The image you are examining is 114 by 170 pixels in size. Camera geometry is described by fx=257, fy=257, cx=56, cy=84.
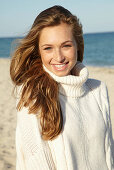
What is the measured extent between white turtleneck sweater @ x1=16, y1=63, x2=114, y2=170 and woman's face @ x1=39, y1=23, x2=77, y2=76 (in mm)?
76

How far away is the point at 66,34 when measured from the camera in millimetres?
2000

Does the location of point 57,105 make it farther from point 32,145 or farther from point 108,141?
point 108,141

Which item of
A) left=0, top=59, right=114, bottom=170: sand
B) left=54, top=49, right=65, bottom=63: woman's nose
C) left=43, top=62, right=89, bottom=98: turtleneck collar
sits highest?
left=54, top=49, right=65, bottom=63: woman's nose

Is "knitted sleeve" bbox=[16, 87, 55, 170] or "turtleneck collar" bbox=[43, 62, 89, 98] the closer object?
"knitted sleeve" bbox=[16, 87, 55, 170]

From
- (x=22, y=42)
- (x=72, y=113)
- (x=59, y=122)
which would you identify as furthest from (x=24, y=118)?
(x=22, y=42)

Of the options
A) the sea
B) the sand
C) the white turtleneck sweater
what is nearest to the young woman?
the white turtleneck sweater

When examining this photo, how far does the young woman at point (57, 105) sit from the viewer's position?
1.79m

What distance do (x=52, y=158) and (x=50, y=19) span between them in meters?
1.04

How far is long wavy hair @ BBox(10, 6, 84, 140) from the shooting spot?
1.84 m

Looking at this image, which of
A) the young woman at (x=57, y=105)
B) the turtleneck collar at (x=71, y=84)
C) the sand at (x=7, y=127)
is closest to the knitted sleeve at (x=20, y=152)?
the young woman at (x=57, y=105)

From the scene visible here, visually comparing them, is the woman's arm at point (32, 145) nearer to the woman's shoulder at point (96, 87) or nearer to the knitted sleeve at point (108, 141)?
the knitted sleeve at point (108, 141)

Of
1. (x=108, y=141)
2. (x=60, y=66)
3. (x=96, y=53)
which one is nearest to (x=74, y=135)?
(x=108, y=141)

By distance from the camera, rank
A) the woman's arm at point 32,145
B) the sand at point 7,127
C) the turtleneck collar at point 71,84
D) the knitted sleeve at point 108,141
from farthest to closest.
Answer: the sand at point 7,127
the knitted sleeve at point 108,141
the turtleneck collar at point 71,84
the woman's arm at point 32,145

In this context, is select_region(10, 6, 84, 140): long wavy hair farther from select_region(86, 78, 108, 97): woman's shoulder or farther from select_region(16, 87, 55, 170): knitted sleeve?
select_region(86, 78, 108, 97): woman's shoulder
